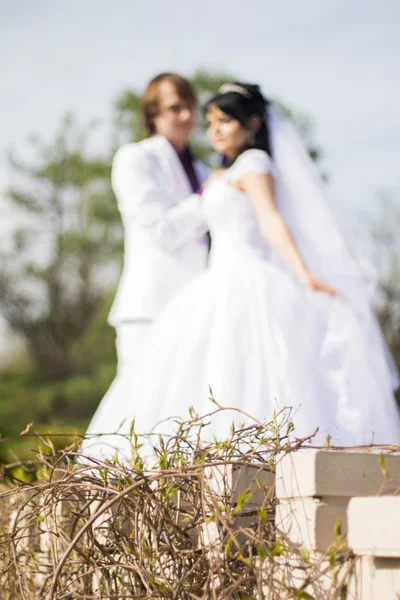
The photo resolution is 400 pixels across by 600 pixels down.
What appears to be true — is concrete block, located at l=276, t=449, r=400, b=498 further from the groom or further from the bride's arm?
the groom

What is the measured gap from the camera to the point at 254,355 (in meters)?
3.76

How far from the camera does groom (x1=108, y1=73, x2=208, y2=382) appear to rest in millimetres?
4801

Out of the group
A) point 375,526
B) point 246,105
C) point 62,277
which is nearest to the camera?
point 375,526

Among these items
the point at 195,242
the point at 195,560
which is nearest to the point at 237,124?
the point at 195,242

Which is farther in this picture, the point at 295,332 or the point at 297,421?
the point at 295,332

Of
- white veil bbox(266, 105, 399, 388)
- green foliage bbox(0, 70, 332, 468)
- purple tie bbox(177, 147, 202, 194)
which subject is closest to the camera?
white veil bbox(266, 105, 399, 388)

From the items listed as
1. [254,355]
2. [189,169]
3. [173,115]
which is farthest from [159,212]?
[254,355]

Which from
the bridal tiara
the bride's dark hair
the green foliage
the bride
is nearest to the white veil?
the bride

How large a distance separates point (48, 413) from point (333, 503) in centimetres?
1836

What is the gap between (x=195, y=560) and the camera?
5.56 feet

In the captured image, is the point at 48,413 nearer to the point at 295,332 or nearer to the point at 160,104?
the point at 160,104

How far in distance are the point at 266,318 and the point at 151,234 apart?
1249 millimetres

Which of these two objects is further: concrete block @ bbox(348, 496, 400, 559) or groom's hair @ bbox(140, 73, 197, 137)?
groom's hair @ bbox(140, 73, 197, 137)

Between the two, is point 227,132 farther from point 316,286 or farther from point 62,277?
point 62,277
